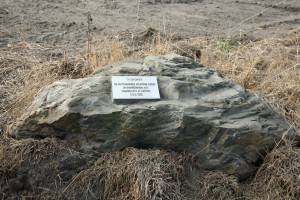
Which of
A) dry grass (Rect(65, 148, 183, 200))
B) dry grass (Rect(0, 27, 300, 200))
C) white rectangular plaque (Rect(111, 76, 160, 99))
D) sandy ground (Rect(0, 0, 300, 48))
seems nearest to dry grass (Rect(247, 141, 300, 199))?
dry grass (Rect(0, 27, 300, 200))

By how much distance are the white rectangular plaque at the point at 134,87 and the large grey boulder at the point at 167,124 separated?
0.16ft

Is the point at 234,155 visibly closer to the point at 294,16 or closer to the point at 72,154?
the point at 72,154

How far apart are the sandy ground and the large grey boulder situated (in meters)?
2.31

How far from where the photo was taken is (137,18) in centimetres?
712

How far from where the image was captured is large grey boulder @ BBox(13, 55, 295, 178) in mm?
3855

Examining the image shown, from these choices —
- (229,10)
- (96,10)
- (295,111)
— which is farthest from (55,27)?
(295,111)

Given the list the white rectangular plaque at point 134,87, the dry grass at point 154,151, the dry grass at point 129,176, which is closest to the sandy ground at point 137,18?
the dry grass at point 154,151

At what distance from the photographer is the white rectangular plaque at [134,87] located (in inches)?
156

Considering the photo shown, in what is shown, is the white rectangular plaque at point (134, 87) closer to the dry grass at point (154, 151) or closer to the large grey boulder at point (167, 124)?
the large grey boulder at point (167, 124)

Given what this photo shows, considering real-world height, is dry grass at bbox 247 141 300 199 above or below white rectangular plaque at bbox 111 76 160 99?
below

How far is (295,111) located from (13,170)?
8.05ft

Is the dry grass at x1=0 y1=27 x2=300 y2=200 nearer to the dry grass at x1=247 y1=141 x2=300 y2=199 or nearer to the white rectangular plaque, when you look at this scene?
the dry grass at x1=247 y1=141 x2=300 y2=199

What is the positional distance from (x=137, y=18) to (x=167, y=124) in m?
3.52

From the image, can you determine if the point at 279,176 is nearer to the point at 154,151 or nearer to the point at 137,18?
the point at 154,151
